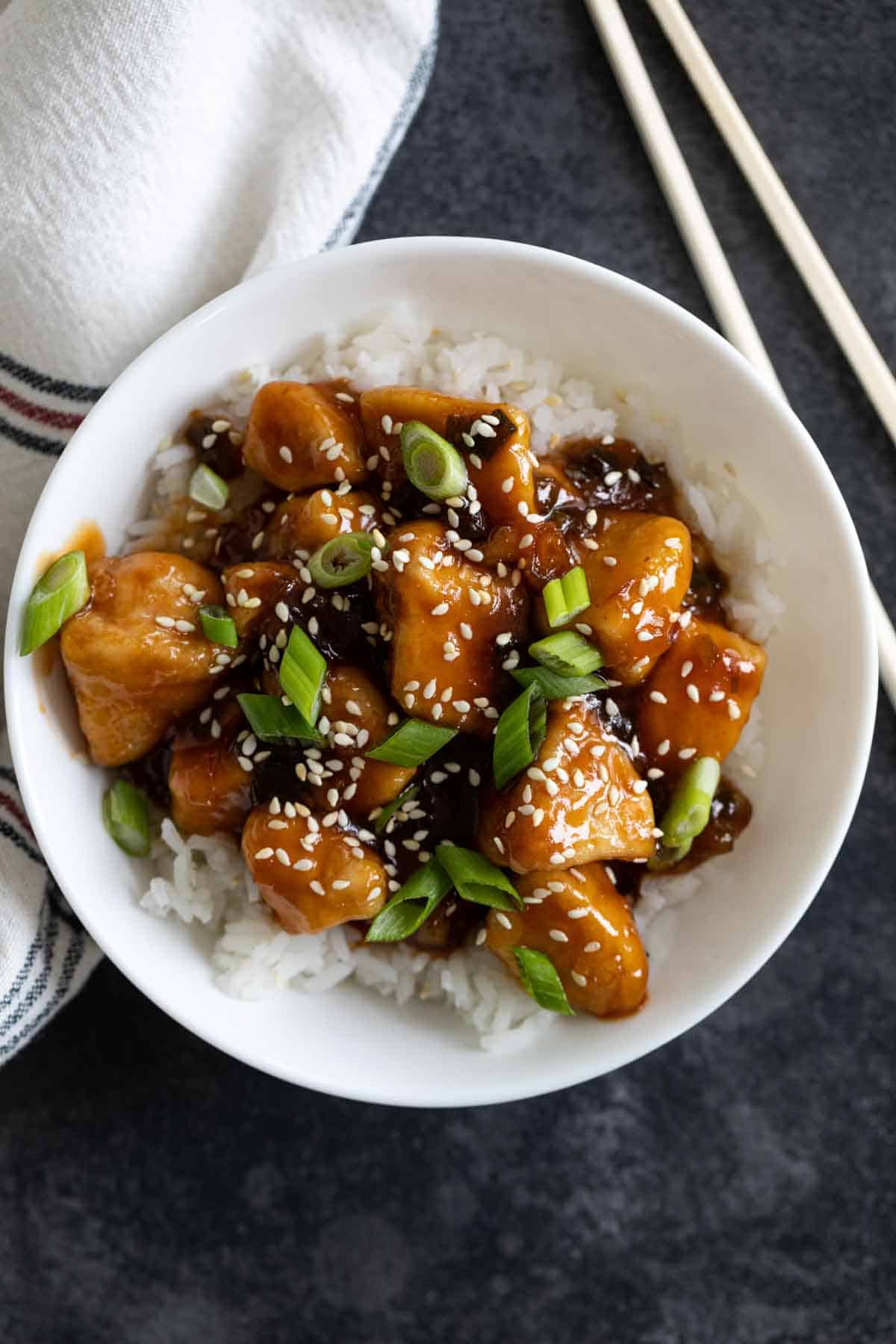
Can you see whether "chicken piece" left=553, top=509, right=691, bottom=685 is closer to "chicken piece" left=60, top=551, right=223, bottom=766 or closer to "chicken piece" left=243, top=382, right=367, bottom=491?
"chicken piece" left=243, top=382, right=367, bottom=491

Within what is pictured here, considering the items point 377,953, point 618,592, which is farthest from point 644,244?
point 377,953

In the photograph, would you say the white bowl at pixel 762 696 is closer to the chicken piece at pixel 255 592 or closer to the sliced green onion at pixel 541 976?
the sliced green onion at pixel 541 976

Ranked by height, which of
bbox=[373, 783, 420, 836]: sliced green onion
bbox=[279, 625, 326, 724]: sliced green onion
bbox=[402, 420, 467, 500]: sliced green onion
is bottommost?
bbox=[373, 783, 420, 836]: sliced green onion

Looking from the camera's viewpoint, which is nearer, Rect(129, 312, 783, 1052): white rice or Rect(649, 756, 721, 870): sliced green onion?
Rect(649, 756, 721, 870): sliced green onion

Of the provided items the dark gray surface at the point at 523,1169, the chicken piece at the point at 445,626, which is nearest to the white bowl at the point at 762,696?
the chicken piece at the point at 445,626

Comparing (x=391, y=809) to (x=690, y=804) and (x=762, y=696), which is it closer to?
(x=690, y=804)

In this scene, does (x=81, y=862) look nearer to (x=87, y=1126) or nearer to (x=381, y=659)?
(x=381, y=659)

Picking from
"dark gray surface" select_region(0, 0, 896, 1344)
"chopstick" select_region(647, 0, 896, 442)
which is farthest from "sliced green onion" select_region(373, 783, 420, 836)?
"chopstick" select_region(647, 0, 896, 442)
